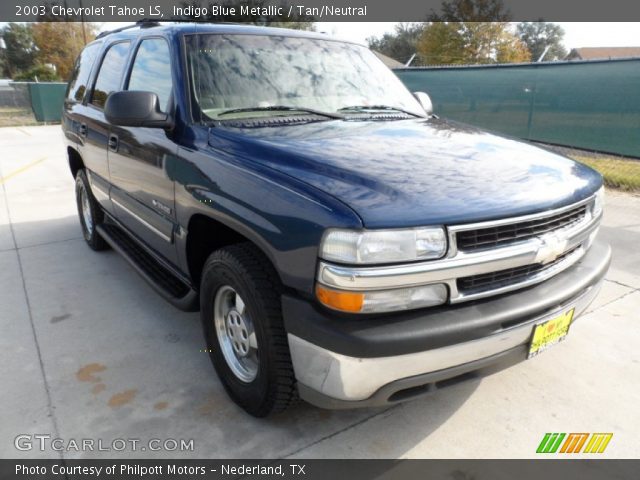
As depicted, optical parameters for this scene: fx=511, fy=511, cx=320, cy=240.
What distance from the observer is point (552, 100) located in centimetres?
1038

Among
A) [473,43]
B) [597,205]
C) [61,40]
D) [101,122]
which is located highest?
[61,40]

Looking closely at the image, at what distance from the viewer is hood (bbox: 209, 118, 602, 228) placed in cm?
194

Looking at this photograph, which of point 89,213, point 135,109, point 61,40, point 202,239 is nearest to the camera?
point 135,109

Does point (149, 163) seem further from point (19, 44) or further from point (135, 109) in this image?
point (19, 44)

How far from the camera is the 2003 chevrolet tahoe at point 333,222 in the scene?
1879 millimetres

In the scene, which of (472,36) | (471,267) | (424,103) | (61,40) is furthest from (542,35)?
(471,267)

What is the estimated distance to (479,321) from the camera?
1.96 meters

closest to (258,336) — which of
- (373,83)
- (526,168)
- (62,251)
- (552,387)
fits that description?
(526,168)

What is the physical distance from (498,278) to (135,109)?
→ 6.47ft

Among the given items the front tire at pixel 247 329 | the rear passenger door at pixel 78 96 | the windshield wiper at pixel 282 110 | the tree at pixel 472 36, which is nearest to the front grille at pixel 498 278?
the front tire at pixel 247 329

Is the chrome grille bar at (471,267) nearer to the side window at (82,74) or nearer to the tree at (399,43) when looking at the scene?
the side window at (82,74)

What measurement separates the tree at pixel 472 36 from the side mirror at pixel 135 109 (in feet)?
100

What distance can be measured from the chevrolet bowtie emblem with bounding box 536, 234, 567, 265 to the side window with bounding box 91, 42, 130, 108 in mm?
3082

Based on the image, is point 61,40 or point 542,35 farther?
point 542,35
